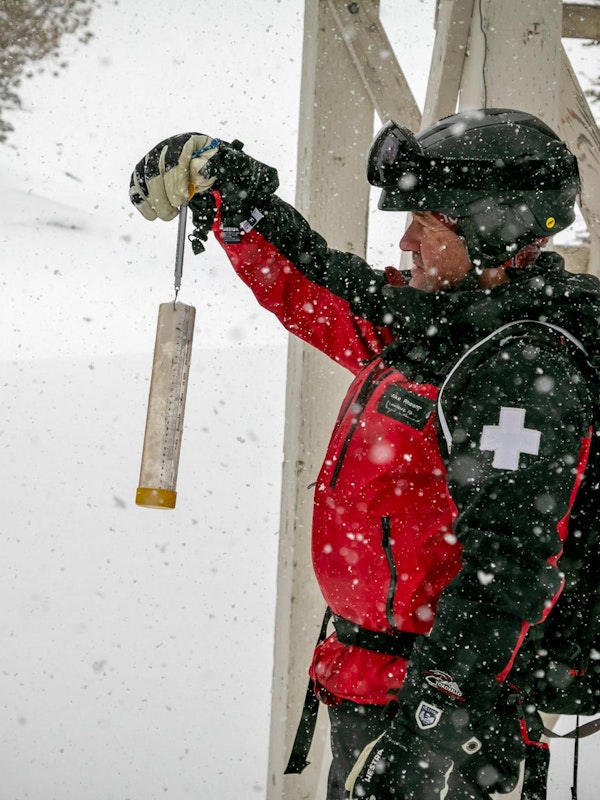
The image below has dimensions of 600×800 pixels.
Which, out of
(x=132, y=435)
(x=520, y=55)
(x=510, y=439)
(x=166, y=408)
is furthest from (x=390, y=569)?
(x=132, y=435)

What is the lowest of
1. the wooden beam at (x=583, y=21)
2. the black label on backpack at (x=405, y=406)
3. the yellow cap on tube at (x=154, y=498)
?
the yellow cap on tube at (x=154, y=498)

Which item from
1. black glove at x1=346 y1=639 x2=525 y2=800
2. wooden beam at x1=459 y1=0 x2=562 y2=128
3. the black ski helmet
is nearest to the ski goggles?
the black ski helmet

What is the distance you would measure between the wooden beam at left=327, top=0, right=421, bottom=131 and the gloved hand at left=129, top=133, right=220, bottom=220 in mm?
676

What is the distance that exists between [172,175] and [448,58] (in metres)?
0.91

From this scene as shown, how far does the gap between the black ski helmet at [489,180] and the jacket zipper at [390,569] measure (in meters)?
0.55

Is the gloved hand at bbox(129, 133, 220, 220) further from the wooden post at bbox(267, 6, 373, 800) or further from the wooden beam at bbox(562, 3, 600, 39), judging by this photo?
the wooden beam at bbox(562, 3, 600, 39)

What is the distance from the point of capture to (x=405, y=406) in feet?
5.22

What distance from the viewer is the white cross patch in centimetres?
125

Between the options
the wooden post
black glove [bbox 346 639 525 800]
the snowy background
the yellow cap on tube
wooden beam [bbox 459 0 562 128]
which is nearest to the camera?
black glove [bbox 346 639 525 800]

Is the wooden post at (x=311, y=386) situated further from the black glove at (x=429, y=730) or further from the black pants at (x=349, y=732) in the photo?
the black glove at (x=429, y=730)

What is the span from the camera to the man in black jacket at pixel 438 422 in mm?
1240

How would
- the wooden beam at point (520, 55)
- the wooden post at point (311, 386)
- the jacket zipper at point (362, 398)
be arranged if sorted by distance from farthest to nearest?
the wooden post at point (311, 386) → the wooden beam at point (520, 55) → the jacket zipper at point (362, 398)

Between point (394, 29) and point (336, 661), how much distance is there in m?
3.53

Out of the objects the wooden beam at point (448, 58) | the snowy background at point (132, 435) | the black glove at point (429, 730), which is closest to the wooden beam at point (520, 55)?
the wooden beam at point (448, 58)
